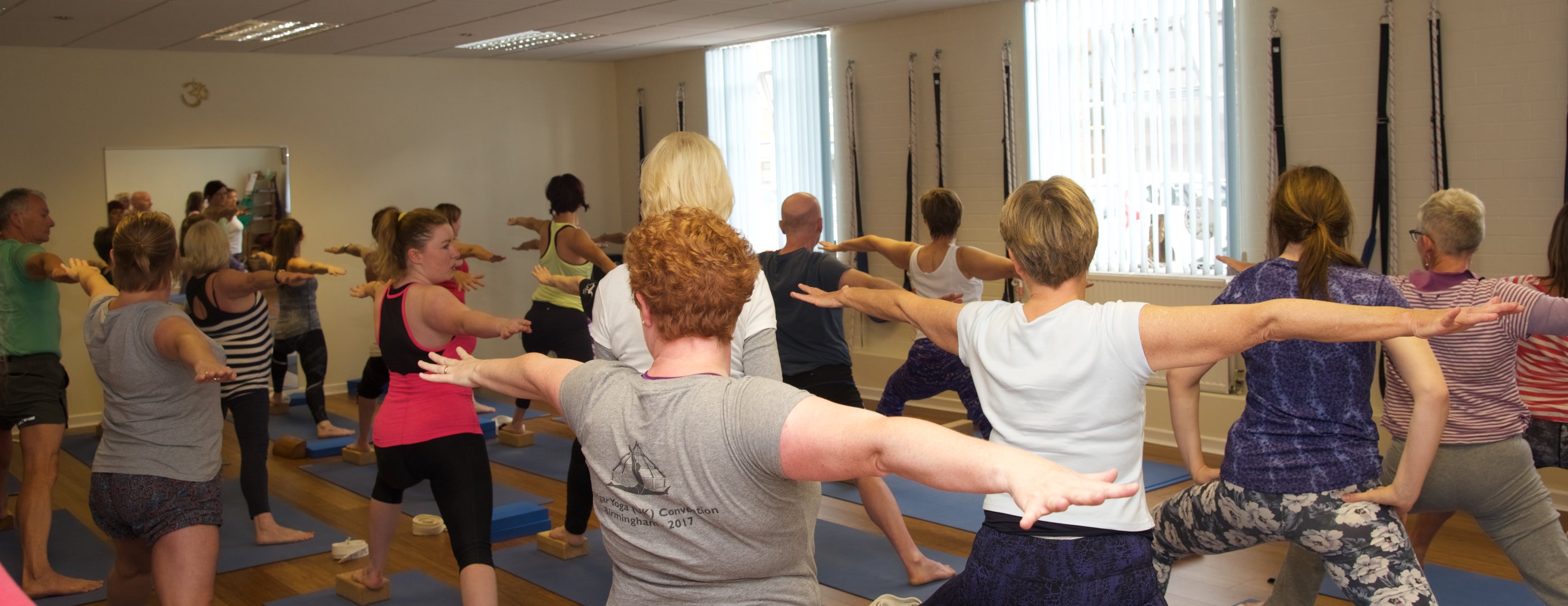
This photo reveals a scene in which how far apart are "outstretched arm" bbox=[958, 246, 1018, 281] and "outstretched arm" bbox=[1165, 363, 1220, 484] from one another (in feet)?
5.65

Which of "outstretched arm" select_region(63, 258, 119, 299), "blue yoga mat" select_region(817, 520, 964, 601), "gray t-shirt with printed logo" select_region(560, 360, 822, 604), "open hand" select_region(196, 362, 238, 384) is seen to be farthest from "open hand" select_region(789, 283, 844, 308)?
"outstretched arm" select_region(63, 258, 119, 299)

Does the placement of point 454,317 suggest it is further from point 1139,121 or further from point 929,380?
point 1139,121

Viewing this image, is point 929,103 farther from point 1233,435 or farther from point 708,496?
point 708,496

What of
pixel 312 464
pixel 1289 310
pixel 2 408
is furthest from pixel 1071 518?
pixel 312 464

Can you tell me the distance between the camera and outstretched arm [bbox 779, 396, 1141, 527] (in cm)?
101

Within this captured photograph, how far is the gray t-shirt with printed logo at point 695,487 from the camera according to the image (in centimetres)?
134

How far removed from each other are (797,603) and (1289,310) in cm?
84

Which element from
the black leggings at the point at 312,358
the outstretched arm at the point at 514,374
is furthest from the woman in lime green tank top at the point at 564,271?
the outstretched arm at the point at 514,374

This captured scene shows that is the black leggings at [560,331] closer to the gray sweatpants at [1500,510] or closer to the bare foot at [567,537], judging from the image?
the bare foot at [567,537]

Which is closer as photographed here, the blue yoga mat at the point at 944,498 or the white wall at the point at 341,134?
the blue yoga mat at the point at 944,498

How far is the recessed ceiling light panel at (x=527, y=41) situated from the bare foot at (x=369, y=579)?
4.37m

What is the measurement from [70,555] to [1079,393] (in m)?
4.30

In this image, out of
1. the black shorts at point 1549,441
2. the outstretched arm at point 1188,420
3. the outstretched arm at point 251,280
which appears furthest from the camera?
the outstretched arm at point 251,280

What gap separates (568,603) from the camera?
3674mm
